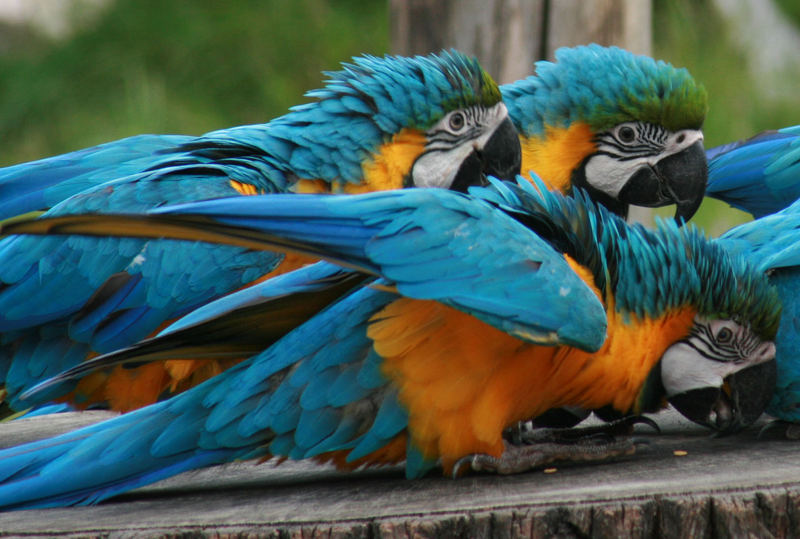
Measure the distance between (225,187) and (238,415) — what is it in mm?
613

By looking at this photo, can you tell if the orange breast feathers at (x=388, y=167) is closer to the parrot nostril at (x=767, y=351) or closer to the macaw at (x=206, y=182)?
the macaw at (x=206, y=182)

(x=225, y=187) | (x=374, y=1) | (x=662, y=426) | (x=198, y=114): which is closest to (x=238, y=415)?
(x=225, y=187)

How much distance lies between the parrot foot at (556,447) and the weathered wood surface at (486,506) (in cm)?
3

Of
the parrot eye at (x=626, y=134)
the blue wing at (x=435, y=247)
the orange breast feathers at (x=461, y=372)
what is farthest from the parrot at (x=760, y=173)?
the blue wing at (x=435, y=247)

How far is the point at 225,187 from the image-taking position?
2.04 metres

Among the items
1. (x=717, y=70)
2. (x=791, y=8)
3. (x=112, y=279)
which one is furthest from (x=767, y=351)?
(x=791, y=8)

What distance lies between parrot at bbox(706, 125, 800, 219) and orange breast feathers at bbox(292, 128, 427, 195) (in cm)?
86

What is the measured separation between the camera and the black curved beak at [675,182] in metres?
2.63

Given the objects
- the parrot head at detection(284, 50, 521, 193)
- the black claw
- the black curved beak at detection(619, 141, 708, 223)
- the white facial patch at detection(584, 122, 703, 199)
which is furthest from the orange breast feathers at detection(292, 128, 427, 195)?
the black claw

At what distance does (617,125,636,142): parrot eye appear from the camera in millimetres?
2611

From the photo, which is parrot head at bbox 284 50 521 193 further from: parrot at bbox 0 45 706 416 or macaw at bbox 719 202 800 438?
macaw at bbox 719 202 800 438

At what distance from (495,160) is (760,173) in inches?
26.4

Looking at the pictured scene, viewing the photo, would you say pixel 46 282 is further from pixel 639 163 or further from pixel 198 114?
pixel 198 114

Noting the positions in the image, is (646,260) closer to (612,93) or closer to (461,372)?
(461,372)
